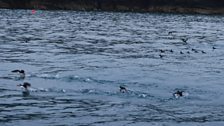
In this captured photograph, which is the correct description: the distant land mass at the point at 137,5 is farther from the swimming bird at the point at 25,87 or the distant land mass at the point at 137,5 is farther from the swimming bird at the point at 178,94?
the swimming bird at the point at 178,94

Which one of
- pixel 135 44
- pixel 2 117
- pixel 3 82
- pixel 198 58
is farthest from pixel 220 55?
pixel 2 117

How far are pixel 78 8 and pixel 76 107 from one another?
286 feet

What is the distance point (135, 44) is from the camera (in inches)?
1383

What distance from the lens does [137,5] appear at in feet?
346

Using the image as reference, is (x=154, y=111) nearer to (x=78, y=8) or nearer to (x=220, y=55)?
(x=220, y=55)

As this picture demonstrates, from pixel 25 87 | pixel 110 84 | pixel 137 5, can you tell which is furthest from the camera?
pixel 137 5

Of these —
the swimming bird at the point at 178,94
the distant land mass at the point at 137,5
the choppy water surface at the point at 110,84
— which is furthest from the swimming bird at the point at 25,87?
the distant land mass at the point at 137,5

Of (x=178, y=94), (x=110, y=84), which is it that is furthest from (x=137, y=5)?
(x=178, y=94)

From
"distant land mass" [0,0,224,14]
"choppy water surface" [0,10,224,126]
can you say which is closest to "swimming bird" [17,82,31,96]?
"choppy water surface" [0,10,224,126]

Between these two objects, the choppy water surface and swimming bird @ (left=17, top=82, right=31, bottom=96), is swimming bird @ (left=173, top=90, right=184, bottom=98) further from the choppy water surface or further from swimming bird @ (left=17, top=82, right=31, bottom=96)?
swimming bird @ (left=17, top=82, right=31, bottom=96)

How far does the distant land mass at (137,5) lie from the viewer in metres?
101

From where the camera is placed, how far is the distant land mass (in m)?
101

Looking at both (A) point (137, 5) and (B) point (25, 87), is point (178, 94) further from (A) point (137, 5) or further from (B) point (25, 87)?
(A) point (137, 5)

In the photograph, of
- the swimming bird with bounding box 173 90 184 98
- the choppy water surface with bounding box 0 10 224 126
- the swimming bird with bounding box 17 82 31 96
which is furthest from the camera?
the swimming bird with bounding box 17 82 31 96
